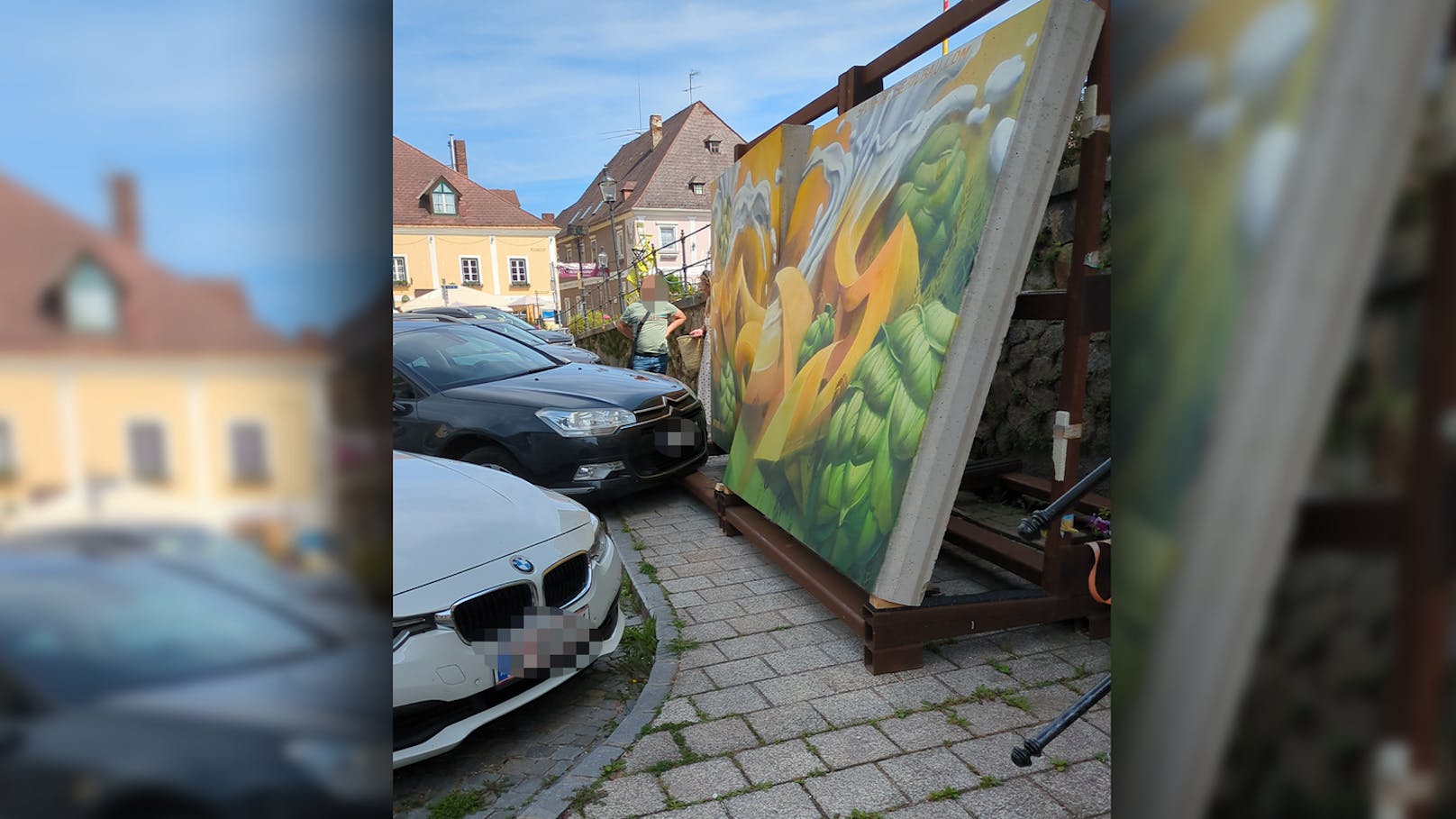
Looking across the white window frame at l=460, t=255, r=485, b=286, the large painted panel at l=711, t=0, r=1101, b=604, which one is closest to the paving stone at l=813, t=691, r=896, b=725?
the large painted panel at l=711, t=0, r=1101, b=604

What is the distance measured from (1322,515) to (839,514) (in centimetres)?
338

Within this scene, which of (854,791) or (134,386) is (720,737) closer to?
(854,791)

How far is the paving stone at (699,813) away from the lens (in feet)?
9.04

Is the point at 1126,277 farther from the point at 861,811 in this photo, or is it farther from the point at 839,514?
the point at 839,514

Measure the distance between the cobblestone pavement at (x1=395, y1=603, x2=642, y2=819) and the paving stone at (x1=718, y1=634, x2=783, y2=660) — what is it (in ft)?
1.54

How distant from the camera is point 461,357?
23.1 feet

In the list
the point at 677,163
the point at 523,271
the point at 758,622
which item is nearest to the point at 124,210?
the point at 758,622

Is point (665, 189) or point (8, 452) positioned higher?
point (665, 189)

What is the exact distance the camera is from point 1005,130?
10.5ft

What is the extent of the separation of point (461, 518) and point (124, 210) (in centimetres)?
300

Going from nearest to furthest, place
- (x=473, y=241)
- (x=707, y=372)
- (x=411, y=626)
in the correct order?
(x=411, y=626)
(x=707, y=372)
(x=473, y=241)

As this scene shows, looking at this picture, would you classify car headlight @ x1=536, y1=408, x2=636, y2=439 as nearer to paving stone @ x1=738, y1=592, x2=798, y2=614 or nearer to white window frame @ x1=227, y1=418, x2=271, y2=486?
paving stone @ x1=738, y1=592, x2=798, y2=614

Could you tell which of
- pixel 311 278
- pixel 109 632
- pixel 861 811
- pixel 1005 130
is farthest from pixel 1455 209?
pixel 1005 130

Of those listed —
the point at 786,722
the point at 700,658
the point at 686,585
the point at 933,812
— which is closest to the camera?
the point at 933,812
